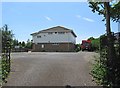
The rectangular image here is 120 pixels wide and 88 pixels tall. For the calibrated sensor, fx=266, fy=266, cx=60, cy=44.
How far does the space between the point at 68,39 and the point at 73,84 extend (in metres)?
55.2

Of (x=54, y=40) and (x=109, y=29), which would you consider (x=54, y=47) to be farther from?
(x=109, y=29)

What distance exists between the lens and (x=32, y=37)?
A: 6900cm

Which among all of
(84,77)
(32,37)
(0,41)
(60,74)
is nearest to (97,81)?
(84,77)

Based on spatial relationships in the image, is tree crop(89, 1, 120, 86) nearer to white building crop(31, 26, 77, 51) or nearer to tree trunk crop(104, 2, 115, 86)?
tree trunk crop(104, 2, 115, 86)

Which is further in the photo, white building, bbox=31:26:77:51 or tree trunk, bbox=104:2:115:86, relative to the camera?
white building, bbox=31:26:77:51

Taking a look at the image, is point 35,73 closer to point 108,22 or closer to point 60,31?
point 108,22

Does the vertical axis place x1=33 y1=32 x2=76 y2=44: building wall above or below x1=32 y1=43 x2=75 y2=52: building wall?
above

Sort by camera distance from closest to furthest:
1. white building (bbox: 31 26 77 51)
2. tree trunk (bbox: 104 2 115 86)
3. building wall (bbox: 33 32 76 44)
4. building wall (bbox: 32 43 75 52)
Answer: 1. tree trunk (bbox: 104 2 115 86)
2. building wall (bbox: 32 43 75 52)
3. white building (bbox: 31 26 77 51)
4. building wall (bbox: 33 32 76 44)

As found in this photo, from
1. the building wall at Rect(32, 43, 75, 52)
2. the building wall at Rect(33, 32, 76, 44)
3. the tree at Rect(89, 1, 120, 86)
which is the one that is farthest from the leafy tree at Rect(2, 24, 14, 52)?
the building wall at Rect(33, 32, 76, 44)

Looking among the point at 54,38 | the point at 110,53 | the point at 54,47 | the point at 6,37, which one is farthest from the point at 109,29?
the point at 54,38

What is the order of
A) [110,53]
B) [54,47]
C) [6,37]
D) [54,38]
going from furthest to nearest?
[54,38]
[54,47]
[6,37]
[110,53]

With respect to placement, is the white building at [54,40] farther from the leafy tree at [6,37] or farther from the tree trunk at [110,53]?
the tree trunk at [110,53]

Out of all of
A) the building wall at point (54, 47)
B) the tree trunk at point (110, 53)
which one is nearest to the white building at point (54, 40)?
the building wall at point (54, 47)

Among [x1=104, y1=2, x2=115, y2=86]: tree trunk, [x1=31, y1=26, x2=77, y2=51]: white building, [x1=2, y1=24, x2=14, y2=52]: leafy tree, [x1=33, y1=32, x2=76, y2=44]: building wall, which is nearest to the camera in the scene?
[x1=104, y1=2, x2=115, y2=86]: tree trunk
